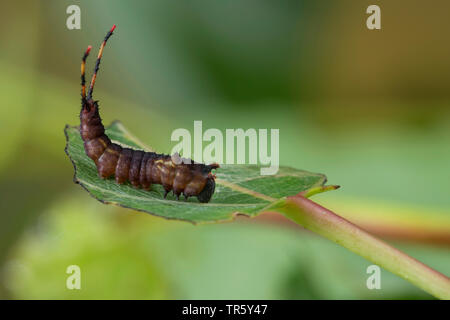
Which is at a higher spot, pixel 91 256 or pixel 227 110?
pixel 227 110

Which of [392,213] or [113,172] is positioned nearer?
[113,172]

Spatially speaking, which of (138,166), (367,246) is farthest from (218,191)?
(367,246)

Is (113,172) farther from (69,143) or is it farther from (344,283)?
(344,283)

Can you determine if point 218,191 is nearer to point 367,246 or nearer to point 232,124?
point 367,246

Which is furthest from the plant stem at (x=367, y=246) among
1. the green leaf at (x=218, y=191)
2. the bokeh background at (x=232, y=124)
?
the bokeh background at (x=232, y=124)

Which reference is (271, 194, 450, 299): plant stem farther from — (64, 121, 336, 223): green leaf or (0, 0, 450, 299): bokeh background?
(0, 0, 450, 299): bokeh background
